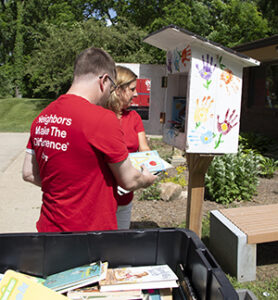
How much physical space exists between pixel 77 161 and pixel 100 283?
0.56m

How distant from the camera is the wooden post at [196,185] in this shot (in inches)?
116

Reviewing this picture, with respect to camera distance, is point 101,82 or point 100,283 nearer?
point 100,283

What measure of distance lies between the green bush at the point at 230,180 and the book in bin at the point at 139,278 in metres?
3.69

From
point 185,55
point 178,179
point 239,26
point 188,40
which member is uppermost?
point 239,26

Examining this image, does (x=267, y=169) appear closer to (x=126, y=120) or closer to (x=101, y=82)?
(x=126, y=120)

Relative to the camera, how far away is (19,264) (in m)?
A: 1.35

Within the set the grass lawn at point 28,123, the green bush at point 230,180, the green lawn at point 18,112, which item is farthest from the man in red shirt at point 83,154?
the green lawn at point 18,112

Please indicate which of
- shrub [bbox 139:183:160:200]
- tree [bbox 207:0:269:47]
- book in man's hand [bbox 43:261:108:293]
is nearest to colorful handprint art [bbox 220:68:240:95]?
book in man's hand [bbox 43:261:108:293]

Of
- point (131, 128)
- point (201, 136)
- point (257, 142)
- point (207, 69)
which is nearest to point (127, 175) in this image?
point (131, 128)

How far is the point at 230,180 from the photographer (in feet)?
16.1

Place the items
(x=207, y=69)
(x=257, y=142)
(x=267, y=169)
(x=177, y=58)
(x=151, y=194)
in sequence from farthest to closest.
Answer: (x=257, y=142) < (x=267, y=169) < (x=151, y=194) < (x=177, y=58) < (x=207, y=69)

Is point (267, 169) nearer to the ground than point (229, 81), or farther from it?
nearer to the ground

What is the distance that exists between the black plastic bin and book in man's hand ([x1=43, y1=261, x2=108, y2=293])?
41 mm

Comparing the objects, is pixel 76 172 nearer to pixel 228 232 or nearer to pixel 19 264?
pixel 19 264
